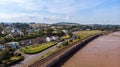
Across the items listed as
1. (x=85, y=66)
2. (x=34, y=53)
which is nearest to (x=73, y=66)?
(x=85, y=66)

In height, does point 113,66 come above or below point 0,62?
below

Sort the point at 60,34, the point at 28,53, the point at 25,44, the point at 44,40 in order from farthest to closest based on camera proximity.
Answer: the point at 60,34 → the point at 44,40 → the point at 25,44 → the point at 28,53

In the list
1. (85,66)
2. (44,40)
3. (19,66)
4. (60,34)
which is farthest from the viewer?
(60,34)

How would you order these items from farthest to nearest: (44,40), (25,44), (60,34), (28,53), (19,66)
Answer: (60,34) → (44,40) → (25,44) → (28,53) → (19,66)

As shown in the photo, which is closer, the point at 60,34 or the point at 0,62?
the point at 0,62

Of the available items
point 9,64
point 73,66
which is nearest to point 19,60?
point 9,64

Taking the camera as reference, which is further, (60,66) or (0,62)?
(60,66)

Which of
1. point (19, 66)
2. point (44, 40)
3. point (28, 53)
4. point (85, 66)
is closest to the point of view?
point (19, 66)

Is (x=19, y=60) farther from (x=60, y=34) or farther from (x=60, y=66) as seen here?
(x=60, y=34)

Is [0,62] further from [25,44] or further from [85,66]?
[25,44]
